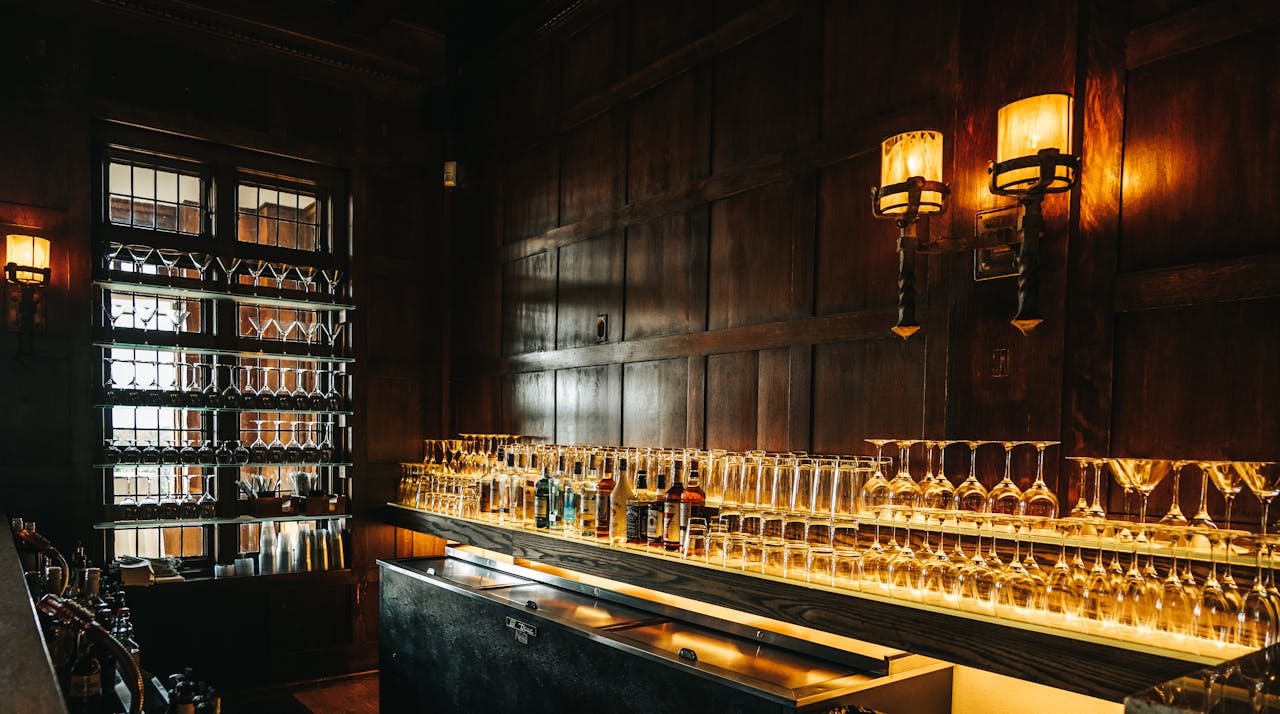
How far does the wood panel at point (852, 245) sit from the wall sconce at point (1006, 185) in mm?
213

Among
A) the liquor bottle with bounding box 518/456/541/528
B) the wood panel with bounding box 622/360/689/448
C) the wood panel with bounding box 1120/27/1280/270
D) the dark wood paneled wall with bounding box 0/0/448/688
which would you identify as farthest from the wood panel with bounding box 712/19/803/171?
the dark wood paneled wall with bounding box 0/0/448/688

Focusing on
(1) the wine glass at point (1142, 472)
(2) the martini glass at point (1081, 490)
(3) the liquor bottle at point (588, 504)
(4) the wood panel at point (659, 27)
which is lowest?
(3) the liquor bottle at point (588, 504)

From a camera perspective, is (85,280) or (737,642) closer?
(737,642)

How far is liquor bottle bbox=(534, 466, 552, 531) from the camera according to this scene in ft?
13.0

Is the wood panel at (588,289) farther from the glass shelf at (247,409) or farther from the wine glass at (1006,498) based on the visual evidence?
the wine glass at (1006,498)

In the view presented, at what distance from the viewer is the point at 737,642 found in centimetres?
297

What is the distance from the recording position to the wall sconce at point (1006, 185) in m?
2.26

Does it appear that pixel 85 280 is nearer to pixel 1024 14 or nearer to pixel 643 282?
pixel 643 282

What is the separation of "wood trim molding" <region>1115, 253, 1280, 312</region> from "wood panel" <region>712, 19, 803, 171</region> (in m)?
1.61

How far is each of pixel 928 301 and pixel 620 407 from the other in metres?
2.00

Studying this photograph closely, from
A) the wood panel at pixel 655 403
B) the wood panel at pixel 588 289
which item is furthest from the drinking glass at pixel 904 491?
the wood panel at pixel 588 289

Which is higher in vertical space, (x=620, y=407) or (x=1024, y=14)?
(x=1024, y=14)

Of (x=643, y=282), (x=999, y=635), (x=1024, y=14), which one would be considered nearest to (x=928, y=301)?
(x=1024, y=14)

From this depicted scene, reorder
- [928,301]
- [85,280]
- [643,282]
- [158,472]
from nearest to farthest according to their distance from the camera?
[928,301]
[643,282]
[85,280]
[158,472]
